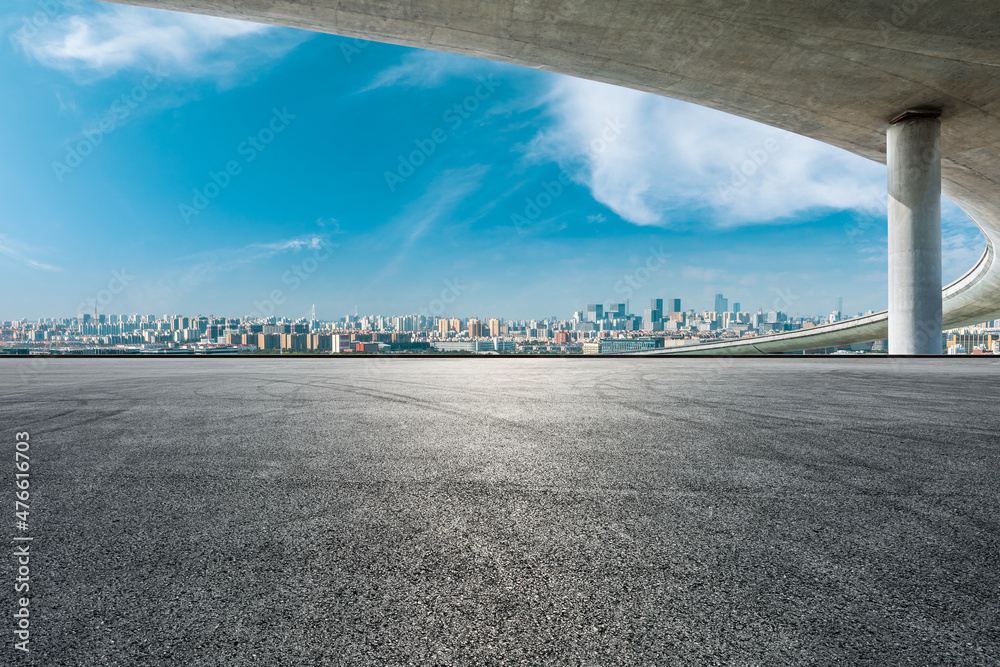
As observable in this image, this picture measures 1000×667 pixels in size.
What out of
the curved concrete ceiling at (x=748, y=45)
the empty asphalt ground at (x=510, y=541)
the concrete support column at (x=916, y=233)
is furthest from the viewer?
the concrete support column at (x=916, y=233)

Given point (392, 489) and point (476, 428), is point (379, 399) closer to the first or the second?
point (476, 428)

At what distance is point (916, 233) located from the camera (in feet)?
61.9

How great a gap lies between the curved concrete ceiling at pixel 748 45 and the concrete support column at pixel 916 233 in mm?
1132

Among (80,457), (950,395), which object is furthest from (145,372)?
(950,395)

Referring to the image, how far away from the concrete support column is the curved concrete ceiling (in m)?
1.13

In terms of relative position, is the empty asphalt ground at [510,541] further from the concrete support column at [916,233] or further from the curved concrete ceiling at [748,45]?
the concrete support column at [916,233]

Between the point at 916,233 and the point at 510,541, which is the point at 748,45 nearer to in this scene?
the point at 916,233

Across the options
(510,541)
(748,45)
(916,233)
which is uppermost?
(748,45)

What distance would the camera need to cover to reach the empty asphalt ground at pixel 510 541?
1864 millimetres

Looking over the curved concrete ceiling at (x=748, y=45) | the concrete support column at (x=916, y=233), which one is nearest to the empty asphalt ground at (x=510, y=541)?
the curved concrete ceiling at (x=748, y=45)

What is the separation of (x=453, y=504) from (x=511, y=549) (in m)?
0.80

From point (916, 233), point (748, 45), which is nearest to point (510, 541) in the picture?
point (748, 45)

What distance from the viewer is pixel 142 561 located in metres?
2.52

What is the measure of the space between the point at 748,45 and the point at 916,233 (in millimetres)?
10215
